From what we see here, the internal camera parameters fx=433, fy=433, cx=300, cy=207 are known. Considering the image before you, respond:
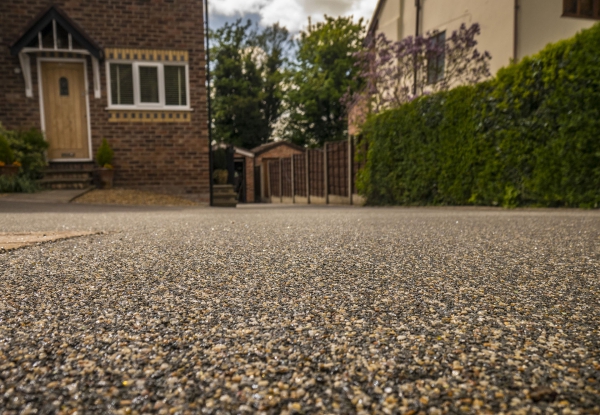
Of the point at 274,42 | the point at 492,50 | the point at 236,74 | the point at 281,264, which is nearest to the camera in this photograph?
the point at 281,264

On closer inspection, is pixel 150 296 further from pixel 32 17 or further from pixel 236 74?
pixel 236 74

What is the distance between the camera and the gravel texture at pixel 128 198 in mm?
7020

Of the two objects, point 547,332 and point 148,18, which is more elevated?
point 148,18

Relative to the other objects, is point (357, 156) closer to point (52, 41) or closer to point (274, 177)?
point (52, 41)

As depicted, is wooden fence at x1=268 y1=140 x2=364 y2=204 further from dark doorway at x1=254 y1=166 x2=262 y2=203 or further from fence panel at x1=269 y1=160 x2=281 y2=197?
dark doorway at x1=254 y1=166 x2=262 y2=203

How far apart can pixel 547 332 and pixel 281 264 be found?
39.4 inches

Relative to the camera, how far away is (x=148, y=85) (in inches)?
341

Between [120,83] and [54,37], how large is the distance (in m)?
1.32

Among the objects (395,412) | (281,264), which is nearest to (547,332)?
(395,412)

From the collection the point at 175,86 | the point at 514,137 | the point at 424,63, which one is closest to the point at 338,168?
the point at 424,63

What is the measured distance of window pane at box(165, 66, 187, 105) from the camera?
344 inches

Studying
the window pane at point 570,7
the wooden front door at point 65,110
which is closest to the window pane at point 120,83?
the wooden front door at point 65,110

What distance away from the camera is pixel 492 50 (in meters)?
9.93

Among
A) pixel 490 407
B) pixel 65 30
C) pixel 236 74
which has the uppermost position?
pixel 236 74
